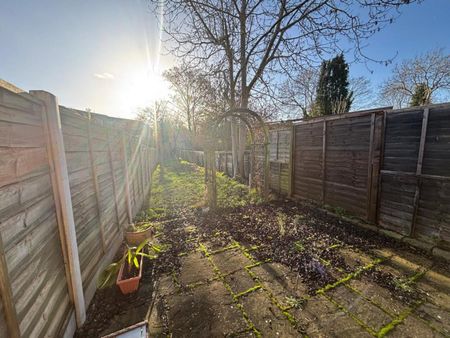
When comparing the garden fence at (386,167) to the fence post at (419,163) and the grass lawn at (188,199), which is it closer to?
the fence post at (419,163)

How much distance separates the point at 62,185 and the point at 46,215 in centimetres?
25

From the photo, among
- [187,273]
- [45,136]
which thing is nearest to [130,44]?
[45,136]

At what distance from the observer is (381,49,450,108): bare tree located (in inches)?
541

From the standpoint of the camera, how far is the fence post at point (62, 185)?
1454mm

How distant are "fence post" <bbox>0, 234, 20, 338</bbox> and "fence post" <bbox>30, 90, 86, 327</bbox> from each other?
0.65 metres

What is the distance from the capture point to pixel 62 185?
5.03 feet

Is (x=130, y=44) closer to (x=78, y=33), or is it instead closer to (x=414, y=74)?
(x=78, y=33)

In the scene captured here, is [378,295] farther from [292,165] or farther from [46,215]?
[292,165]

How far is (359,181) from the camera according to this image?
12.5 feet

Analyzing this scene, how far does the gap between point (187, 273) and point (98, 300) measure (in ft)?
3.31

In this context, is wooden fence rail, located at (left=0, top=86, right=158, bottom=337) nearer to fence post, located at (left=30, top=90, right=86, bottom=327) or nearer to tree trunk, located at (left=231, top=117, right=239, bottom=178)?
fence post, located at (left=30, top=90, right=86, bottom=327)

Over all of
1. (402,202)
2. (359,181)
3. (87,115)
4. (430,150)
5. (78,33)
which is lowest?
(402,202)

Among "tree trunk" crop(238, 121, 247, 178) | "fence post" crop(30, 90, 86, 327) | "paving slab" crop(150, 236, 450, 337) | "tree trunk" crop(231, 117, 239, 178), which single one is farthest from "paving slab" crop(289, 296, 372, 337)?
"tree trunk" crop(231, 117, 239, 178)

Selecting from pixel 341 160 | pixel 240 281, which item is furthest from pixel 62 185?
pixel 341 160
